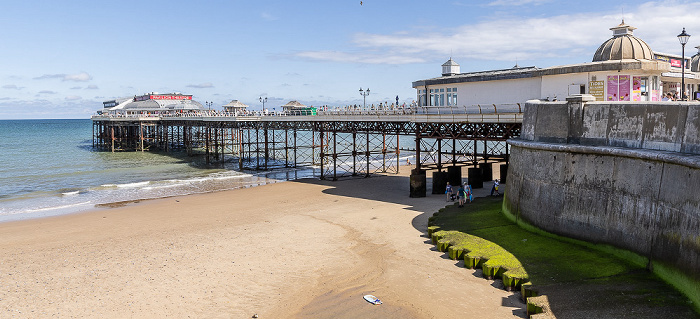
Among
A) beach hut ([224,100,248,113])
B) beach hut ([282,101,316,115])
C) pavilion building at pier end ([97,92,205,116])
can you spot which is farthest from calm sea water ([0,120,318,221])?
pavilion building at pier end ([97,92,205,116])

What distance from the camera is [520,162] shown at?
18.4 m

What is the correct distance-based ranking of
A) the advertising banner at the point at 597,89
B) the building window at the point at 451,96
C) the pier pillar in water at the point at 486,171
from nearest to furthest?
the advertising banner at the point at 597,89
the building window at the point at 451,96
the pier pillar in water at the point at 486,171

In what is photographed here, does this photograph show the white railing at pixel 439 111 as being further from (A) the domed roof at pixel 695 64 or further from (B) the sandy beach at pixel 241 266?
(A) the domed roof at pixel 695 64

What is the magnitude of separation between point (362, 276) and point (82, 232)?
1389 cm

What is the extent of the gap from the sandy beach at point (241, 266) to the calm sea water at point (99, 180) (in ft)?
18.2

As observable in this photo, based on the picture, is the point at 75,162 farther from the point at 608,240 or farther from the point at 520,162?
the point at 608,240

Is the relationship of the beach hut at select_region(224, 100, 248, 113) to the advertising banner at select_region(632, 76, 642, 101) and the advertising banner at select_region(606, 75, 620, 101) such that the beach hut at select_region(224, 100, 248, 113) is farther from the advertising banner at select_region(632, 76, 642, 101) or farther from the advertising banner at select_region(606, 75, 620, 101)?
the advertising banner at select_region(632, 76, 642, 101)

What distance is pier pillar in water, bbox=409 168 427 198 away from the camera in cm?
2744

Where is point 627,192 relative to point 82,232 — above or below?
above

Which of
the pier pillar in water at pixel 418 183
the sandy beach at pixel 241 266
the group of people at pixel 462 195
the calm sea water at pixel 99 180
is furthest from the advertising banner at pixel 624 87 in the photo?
the calm sea water at pixel 99 180

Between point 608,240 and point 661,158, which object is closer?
point 661,158

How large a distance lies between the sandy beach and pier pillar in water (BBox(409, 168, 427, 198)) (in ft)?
4.16

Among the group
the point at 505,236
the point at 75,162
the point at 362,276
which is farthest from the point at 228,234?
the point at 75,162

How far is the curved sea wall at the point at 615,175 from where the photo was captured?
1149 cm
